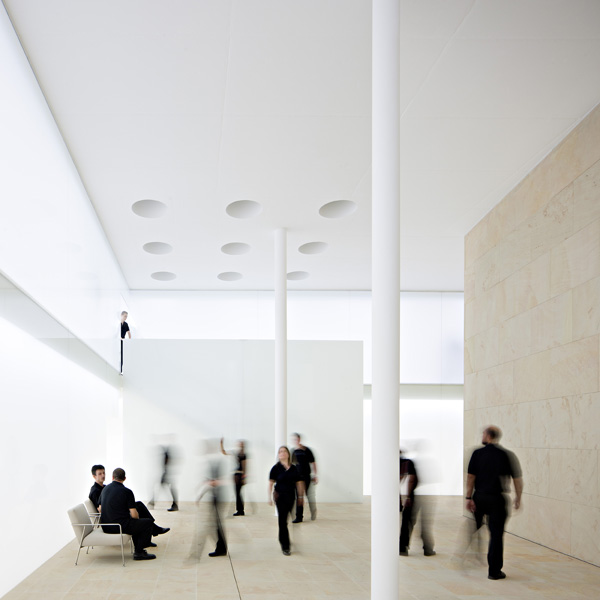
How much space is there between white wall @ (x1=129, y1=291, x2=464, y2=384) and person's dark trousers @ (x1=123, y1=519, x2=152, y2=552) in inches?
428

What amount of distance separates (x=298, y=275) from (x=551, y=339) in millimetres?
8823

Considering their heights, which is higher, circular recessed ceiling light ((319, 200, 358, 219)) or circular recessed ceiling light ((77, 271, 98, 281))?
circular recessed ceiling light ((319, 200, 358, 219))

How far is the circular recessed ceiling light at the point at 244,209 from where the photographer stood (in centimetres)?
1303

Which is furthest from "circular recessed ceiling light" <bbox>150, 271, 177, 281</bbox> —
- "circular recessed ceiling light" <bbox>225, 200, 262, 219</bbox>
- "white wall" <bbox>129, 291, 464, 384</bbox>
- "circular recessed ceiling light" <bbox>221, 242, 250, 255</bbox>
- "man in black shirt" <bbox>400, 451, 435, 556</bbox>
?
"man in black shirt" <bbox>400, 451, 435, 556</bbox>

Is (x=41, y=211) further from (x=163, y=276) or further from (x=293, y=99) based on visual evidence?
(x=163, y=276)

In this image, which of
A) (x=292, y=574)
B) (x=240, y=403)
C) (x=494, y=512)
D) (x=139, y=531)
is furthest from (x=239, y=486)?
(x=494, y=512)

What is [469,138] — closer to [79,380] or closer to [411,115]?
[411,115]

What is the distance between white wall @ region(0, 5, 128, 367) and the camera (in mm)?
6875

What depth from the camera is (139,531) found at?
9289mm

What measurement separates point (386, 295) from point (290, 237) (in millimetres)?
8460

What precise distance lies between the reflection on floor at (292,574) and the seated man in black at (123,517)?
265 mm

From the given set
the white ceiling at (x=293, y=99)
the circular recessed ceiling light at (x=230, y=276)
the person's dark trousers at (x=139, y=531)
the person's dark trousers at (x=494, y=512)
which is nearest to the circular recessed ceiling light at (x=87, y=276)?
the white ceiling at (x=293, y=99)

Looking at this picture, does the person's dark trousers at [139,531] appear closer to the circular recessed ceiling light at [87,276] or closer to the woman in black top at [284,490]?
the woman in black top at [284,490]

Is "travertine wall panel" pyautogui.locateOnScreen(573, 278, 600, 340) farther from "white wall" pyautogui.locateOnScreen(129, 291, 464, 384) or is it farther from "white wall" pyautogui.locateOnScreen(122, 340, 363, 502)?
"white wall" pyautogui.locateOnScreen(129, 291, 464, 384)
